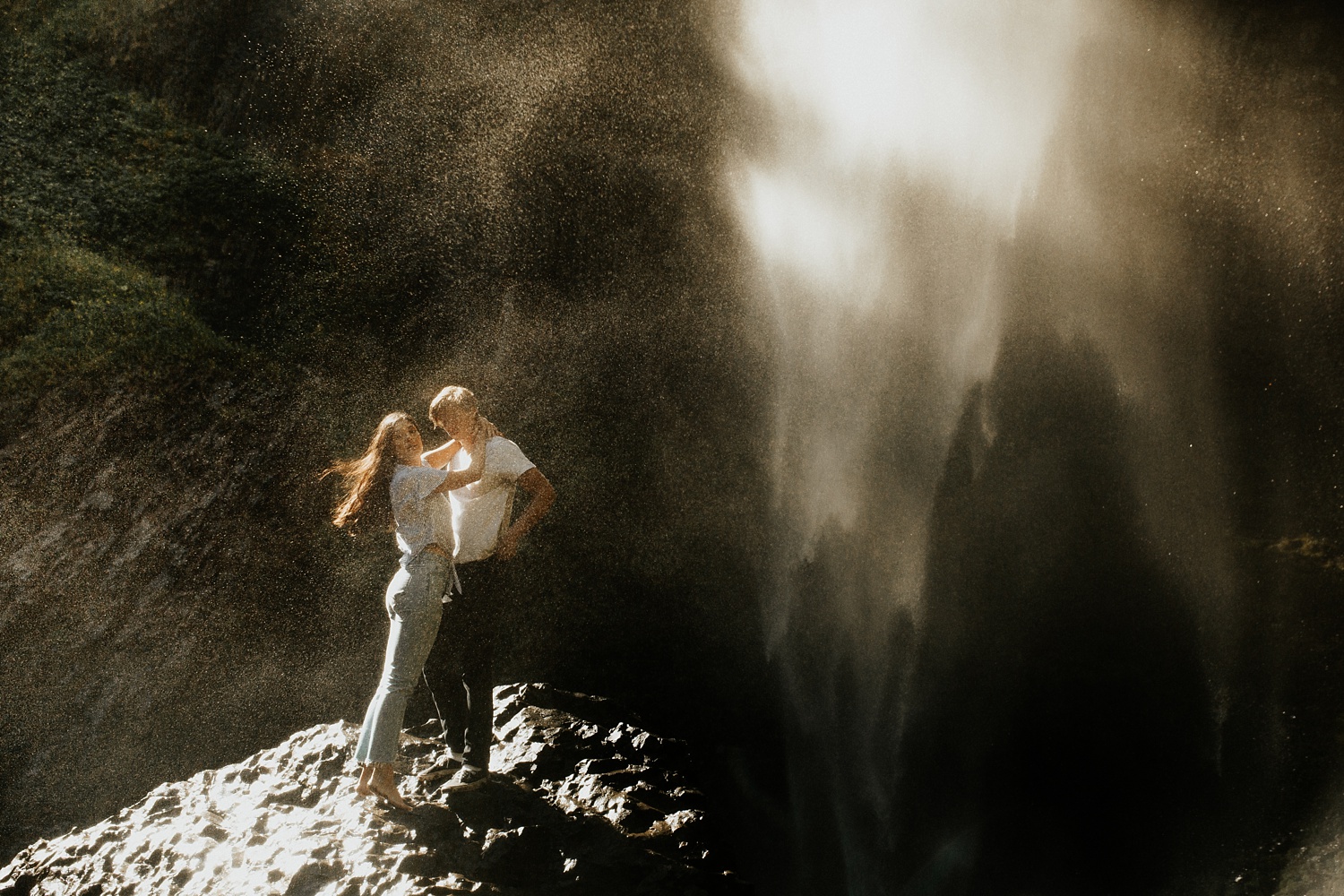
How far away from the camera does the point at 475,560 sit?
3.83 metres

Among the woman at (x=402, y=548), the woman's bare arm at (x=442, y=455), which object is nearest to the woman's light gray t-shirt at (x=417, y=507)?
the woman at (x=402, y=548)

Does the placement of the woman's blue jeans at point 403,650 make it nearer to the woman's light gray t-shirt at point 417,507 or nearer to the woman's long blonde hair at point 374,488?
the woman's light gray t-shirt at point 417,507

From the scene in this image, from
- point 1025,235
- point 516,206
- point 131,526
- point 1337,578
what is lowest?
point 1337,578

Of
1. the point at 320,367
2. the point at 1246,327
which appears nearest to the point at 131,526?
the point at 320,367

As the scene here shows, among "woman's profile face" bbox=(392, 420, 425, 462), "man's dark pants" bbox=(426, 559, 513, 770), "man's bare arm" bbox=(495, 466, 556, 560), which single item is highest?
"woman's profile face" bbox=(392, 420, 425, 462)

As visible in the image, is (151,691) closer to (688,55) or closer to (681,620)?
(681,620)

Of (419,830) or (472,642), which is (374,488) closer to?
(472,642)

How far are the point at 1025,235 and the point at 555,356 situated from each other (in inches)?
155

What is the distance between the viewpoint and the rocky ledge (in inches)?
145

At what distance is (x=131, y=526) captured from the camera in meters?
6.61

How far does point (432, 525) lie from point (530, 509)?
0.42 meters

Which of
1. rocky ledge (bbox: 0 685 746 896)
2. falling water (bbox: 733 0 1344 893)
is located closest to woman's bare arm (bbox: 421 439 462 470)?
rocky ledge (bbox: 0 685 746 896)

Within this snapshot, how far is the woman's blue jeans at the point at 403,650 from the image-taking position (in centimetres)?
361

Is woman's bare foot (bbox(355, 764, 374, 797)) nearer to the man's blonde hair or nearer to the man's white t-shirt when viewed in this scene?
the man's white t-shirt
